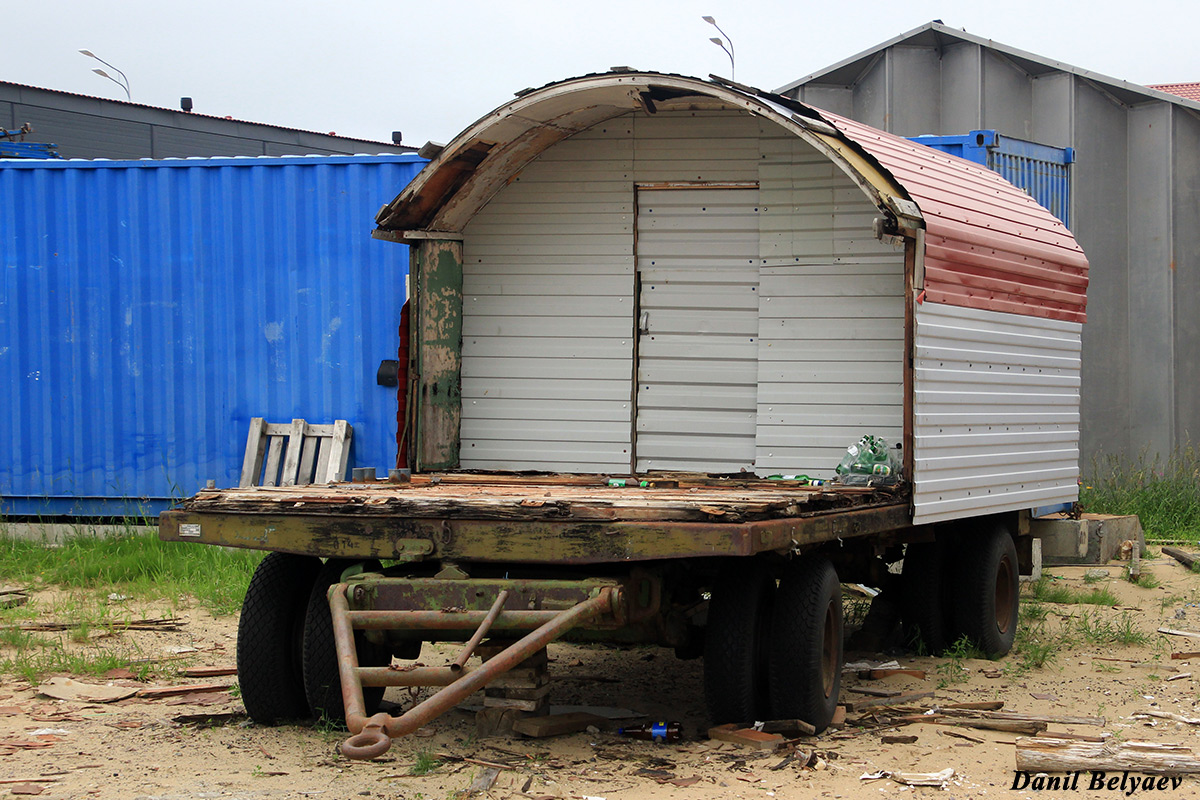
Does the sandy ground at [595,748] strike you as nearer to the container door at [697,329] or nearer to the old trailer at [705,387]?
the old trailer at [705,387]

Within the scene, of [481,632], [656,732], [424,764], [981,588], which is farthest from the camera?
[981,588]

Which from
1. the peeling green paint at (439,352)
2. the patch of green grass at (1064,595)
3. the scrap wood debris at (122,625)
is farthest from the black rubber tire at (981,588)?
the scrap wood debris at (122,625)

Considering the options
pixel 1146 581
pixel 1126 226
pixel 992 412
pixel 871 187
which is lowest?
pixel 1146 581

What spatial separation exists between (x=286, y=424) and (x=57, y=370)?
2.24 metres

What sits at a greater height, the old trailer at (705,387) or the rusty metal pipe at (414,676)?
the old trailer at (705,387)

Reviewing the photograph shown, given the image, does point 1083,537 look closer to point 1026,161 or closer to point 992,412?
point 1026,161

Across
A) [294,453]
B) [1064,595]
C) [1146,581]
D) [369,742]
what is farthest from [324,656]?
[1146,581]

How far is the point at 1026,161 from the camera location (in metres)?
→ 11.7

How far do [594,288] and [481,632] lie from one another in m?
3.99

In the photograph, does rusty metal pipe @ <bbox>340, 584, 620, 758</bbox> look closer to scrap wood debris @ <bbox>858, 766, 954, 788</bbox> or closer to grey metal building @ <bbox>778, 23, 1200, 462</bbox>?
scrap wood debris @ <bbox>858, 766, 954, 788</bbox>

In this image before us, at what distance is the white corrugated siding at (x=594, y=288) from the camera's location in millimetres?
8305

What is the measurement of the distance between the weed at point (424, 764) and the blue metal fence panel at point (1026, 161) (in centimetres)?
721

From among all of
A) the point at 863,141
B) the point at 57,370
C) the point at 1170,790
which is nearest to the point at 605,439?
the point at 863,141

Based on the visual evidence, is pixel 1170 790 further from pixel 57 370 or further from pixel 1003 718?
pixel 57 370
